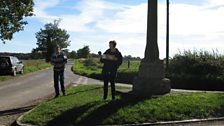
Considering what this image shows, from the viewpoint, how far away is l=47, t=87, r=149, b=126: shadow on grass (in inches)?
433

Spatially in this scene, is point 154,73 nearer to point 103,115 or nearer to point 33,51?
point 103,115

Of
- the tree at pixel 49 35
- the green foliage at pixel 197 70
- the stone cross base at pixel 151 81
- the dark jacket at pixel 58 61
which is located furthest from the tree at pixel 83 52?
the stone cross base at pixel 151 81

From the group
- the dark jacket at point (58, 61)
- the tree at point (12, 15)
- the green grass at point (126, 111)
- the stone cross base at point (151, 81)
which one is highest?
the tree at point (12, 15)

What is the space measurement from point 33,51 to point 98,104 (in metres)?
119

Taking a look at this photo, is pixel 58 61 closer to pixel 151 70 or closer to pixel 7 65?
pixel 151 70

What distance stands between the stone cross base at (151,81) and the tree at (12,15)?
19.9 metres

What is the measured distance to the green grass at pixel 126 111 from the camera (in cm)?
1117

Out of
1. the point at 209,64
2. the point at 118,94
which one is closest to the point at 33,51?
the point at 209,64

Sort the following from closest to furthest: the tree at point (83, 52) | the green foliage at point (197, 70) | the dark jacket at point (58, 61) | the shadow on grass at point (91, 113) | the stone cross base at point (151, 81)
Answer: the shadow on grass at point (91, 113) → the stone cross base at point (151, 81) → the dark jacket at point (58, 61) → the green foliage at point (197, 70) → the tree at point (83, 52)

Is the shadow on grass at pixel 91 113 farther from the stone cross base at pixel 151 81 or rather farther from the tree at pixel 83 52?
the tree at pixel 83 52

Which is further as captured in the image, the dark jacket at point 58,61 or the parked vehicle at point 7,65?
the parked vehicle at point 7,65

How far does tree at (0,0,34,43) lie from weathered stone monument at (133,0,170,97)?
1958cm

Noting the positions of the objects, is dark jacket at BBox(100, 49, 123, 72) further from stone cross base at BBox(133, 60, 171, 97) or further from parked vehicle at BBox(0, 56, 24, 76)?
parked vehicle at BBox(0, 56, 24, 76)

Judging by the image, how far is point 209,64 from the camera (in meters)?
28.3
